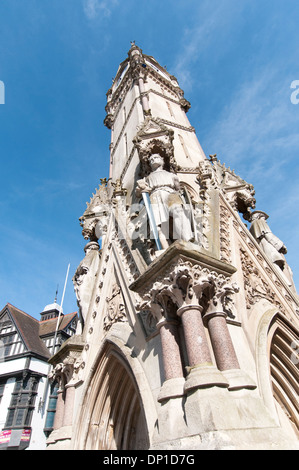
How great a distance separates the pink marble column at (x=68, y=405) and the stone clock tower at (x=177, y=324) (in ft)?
0.07

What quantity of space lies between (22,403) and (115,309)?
776 inches

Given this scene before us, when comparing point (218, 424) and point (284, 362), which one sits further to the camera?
point (284, 362)

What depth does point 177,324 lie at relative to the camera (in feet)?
12.6

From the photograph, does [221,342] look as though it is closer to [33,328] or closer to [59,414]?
[59,414]

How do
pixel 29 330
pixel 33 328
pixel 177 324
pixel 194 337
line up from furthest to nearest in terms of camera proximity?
1. pixel 33 328
2. pixel 29 330
3. pixel 177 324
4. pixel 194 337

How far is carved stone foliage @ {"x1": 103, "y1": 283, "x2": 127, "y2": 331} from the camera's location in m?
5.87

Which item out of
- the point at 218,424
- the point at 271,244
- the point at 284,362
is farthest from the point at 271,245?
the point at 218,424

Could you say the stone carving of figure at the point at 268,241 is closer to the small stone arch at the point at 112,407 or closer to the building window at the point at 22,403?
the small stone arch at the point at 112,407

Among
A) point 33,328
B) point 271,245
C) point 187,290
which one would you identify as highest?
point 33,328

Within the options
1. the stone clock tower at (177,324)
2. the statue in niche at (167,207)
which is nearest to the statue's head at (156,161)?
the stone clock tower at (177,324)

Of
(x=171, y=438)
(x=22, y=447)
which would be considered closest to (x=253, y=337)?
(x=171, y=438)

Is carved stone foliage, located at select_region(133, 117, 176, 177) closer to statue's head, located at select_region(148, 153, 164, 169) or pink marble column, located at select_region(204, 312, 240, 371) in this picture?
statue's head, located at select_region(148, 153, 164, 169)

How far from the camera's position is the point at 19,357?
22.5 meters
